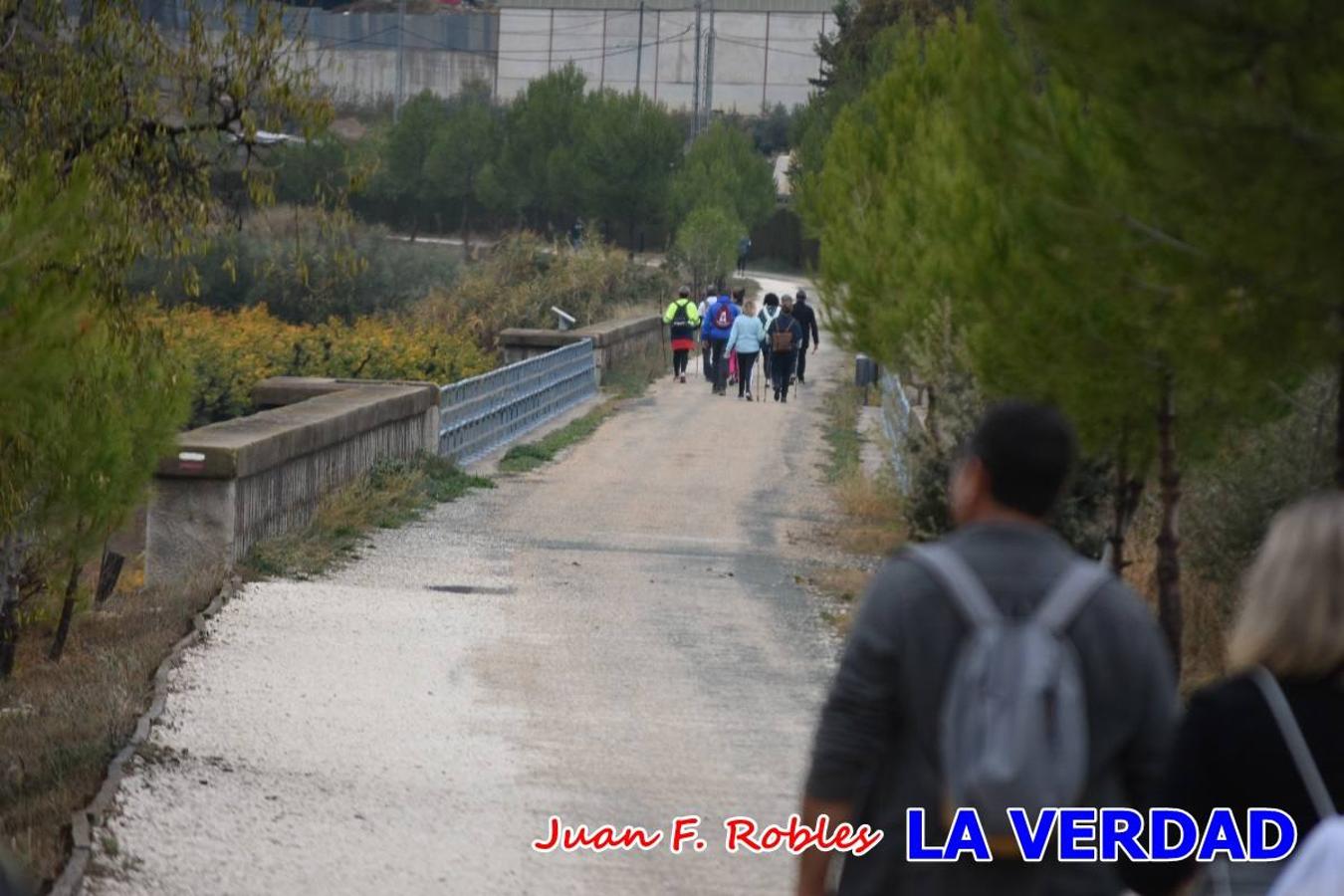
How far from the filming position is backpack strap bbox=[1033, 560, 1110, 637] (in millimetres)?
3490

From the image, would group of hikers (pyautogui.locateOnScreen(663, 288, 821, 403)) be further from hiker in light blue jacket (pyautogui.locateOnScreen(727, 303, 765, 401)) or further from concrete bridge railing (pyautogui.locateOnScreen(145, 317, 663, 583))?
concrete bridge railing (pyautogui.locateOnScreen(145, 317, 663, 583))

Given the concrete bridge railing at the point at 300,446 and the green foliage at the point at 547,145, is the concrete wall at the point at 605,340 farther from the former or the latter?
the green foliage at the point at 547,145

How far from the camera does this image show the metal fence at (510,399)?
20.5m

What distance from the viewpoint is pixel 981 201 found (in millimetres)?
10906

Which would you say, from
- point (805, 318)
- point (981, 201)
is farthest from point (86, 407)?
point (805, 318)

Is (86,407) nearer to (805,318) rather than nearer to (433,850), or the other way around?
(433,850)

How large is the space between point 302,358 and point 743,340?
7032 mm

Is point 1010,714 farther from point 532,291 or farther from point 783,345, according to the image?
point 532,291

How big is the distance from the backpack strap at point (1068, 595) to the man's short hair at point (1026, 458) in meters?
0.15

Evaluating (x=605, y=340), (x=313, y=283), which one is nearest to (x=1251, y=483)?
(x=605, y=340)

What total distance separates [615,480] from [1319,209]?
13737 millimetres

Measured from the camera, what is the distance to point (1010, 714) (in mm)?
3408

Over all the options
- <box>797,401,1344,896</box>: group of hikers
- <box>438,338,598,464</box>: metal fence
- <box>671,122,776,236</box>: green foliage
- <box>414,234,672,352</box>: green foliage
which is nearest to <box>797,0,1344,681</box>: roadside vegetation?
<box>797,401,1344,896</box>: group of hikers

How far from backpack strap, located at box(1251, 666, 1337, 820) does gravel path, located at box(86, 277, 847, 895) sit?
3796mm
